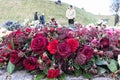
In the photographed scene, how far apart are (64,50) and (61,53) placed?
48mm

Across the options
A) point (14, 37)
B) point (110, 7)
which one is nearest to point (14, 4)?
point (110, 7)

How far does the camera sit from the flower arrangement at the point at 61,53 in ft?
9.69

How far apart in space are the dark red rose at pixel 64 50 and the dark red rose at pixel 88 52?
12 centimetres

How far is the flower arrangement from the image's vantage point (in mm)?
2953

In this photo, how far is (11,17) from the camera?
35.4 meters

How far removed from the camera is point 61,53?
293cm

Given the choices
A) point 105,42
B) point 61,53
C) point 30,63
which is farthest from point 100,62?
point 30,63

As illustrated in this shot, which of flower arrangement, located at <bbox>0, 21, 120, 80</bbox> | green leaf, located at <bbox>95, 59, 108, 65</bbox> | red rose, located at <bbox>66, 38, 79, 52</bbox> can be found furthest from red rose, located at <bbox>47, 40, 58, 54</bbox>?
green leaf, located at <bbox>95, 59, 108, 65</bbox>

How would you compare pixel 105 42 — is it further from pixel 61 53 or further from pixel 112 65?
pixel 61 53

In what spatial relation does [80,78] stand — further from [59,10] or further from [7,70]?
[59,10]

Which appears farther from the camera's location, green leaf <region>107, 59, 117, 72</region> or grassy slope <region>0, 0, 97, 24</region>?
grassy slope <region>0, 0, 97, 24</region>

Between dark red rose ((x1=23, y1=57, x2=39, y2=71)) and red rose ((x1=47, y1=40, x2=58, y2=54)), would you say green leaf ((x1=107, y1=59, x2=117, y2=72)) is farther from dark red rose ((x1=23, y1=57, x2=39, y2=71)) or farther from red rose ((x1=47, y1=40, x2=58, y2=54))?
dark red rose ((x1=23, y1=57, x2=39, y2=71))

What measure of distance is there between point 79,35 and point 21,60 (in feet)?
1.68

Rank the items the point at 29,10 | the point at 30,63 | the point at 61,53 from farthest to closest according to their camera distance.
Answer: the point at 29,10 < the point at 30,63 < the point at 61,53
